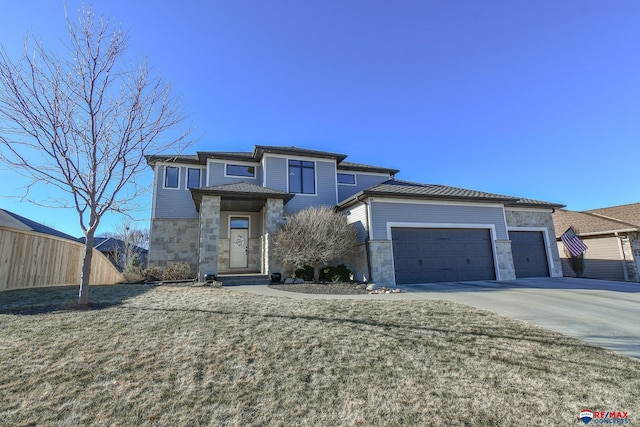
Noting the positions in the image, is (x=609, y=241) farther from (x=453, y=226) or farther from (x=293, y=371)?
(x=293, y=371)

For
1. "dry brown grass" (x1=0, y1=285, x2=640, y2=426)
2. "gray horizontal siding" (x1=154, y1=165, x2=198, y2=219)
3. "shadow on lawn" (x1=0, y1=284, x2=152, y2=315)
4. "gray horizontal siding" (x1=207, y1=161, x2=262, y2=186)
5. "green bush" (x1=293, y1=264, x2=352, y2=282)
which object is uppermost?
"gray horizontal siding" (x1=207, y1=161, x2=262, y2=186)

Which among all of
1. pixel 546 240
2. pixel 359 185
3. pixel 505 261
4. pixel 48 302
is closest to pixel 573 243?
pixel 546 240

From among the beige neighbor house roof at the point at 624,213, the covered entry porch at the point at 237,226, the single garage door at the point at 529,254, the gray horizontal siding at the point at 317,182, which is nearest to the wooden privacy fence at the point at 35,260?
the covered entry porch at the point at 237,226

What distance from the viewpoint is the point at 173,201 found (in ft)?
49.8

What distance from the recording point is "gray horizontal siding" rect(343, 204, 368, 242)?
11.4 metres

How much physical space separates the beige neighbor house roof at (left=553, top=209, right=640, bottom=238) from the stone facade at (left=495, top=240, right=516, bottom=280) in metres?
7.98

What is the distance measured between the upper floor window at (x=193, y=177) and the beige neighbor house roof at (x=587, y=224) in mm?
22329

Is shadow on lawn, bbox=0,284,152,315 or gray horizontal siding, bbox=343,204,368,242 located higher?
gray horizontal siding, bbox=343,204,368,242

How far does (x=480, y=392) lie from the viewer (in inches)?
116

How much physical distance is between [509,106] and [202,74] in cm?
1260

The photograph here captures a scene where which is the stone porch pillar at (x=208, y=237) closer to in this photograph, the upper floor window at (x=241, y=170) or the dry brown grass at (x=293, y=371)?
the upper floor window at (x=241, y=170)

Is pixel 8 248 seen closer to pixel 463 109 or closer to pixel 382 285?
pixel 382 285

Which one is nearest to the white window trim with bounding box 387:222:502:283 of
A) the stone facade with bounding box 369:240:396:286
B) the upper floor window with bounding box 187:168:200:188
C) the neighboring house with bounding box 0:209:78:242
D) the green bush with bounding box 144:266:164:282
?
the stone facade with bounding box 369:240:396:286

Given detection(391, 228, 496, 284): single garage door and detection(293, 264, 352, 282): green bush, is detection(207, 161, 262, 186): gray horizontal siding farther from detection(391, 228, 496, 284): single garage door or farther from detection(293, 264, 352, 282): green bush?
detection(391, 228, 496, 284): single garage door
